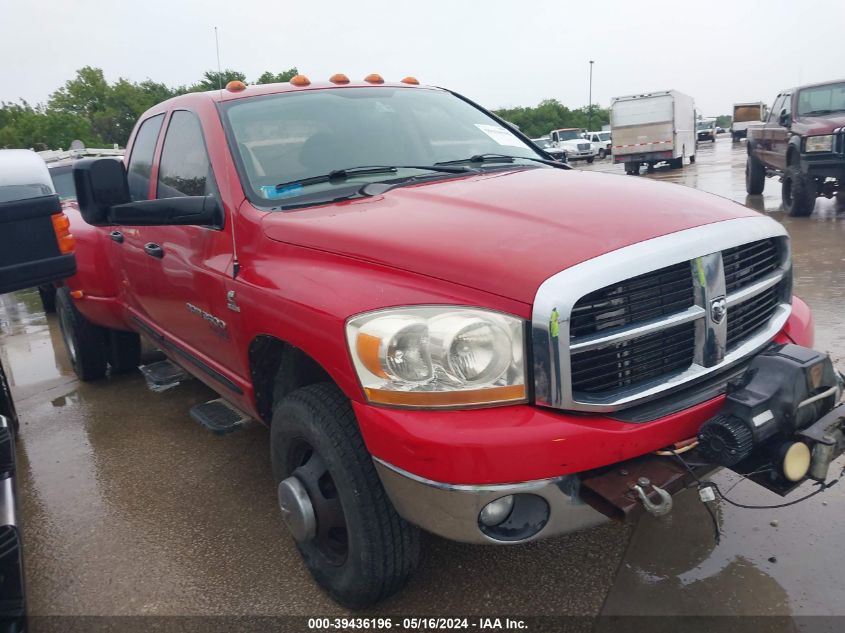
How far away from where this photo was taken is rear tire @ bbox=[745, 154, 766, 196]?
11781 mm

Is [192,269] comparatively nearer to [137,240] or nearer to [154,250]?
[154,250]

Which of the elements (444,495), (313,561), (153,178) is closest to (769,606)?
(444,495)

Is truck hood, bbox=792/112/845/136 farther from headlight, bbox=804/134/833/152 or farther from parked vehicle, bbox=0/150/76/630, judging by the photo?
parked vehicle, bbox=0/150/76/630

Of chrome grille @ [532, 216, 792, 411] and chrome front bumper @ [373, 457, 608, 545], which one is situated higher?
chrome grille @ [532, 216, 792, 411]

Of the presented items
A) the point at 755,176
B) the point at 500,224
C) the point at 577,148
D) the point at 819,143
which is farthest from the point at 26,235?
the point at 577,148

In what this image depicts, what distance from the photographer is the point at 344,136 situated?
10.2 ft

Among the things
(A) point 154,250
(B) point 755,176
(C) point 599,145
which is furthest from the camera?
(C) point 599,145

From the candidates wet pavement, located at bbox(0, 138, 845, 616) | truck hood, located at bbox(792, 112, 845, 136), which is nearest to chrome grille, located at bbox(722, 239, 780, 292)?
wet pavement, located at bbox(0, 138, 845, 616)

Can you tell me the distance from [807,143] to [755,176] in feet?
11.5

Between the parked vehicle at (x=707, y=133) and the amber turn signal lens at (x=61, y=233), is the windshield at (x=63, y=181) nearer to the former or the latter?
the amber turn signal lens at (x=61, y=233)

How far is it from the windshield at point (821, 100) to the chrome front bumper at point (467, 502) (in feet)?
30.9

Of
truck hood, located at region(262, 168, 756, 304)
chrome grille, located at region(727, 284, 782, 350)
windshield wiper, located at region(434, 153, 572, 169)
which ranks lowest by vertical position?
chrome grille, located at region(727, 284, 782, 350)

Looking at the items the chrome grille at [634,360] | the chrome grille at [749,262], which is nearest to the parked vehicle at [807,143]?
the chrome grille at [749,262]

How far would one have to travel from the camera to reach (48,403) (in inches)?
194
